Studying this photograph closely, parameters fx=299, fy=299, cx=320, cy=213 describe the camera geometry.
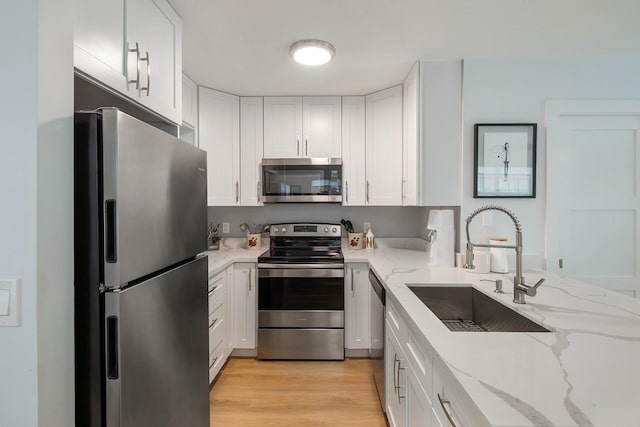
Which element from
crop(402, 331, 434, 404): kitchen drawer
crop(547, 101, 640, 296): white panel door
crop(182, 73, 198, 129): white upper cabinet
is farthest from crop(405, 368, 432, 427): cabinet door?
crop(182, 73, 198, 129): white upper cabinet

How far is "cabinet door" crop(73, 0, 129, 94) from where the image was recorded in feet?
3.05

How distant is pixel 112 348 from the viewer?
0.87 metres

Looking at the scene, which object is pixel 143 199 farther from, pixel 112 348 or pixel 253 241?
pixel 253 241

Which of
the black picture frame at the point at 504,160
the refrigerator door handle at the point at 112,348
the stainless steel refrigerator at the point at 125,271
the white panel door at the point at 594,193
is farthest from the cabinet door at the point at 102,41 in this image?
the white panel door at the point at 594,193

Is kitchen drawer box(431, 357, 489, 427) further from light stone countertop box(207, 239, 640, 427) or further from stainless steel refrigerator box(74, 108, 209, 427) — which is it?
stainless steel refrigerator box(74, 108, 209, 427)

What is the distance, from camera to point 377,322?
1911mm

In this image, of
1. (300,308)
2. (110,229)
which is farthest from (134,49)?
(300,308)

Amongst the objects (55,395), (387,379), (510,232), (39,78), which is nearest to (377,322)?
(387,379)

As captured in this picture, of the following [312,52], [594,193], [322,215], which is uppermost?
[312,52]

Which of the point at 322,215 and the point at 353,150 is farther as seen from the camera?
the point at 322,215

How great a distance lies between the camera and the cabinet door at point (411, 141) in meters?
2.13

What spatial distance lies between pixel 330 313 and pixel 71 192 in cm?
202

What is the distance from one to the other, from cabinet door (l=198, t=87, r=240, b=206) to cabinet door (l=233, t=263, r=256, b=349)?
653mm

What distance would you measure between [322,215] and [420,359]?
2055 mm
